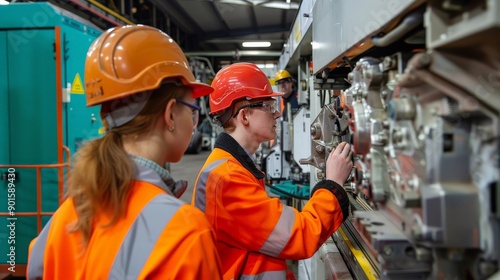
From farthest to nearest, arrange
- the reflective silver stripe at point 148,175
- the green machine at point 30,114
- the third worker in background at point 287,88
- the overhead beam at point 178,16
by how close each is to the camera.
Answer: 1. the overhead beam at point 178,16
2. the third worker in background at point 287,88
3. the green machine at point 30,114
4. the reflective silver stripe at point 148,175

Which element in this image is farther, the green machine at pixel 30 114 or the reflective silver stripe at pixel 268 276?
the green machine at pixel 30 114

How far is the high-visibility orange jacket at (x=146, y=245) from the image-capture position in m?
0.85

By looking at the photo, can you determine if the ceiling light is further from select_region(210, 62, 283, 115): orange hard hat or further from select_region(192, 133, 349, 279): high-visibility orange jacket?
select_region(192, 133, 349, 279): high-visibility orange jacket

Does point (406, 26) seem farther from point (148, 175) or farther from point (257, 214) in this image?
point (257, 214)

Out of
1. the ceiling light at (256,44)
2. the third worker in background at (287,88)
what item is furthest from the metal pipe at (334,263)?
the ceiling light at (256,44)

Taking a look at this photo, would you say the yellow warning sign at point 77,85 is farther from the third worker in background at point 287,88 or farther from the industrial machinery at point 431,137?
the industrial machinery at point 431,137

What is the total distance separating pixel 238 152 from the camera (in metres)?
1.62

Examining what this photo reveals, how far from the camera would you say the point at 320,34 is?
71.2 inches

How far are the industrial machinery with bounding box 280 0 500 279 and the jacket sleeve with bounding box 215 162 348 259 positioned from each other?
0.27 meters

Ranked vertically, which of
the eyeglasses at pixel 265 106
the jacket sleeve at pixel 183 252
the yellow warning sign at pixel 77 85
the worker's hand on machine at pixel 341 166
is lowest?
the jacket sleeve at pixel 183 252

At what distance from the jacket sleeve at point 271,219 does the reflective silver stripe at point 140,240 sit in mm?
505

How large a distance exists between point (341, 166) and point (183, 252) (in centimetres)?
80

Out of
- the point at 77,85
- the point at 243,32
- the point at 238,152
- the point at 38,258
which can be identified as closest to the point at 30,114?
the point at 77,85

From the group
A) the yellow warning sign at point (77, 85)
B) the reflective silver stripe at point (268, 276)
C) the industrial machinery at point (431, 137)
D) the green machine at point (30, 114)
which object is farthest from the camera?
the yellow warning sign at point (77, 85)
